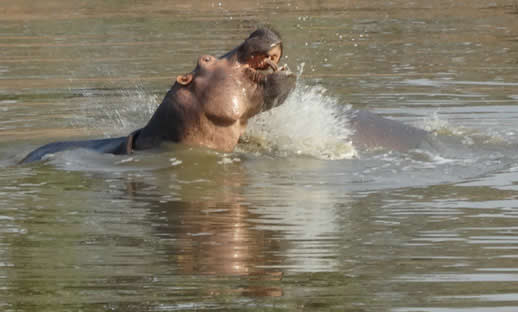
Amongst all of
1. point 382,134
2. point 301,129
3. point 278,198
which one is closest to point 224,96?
point 301,129

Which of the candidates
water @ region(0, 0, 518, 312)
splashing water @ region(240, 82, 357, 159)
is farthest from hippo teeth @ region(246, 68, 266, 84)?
splashing water @ region(240, 82, 357, 159)

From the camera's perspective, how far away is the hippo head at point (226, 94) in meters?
6.50

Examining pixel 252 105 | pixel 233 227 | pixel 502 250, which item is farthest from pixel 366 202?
pixel 252 105

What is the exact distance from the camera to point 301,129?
723cm

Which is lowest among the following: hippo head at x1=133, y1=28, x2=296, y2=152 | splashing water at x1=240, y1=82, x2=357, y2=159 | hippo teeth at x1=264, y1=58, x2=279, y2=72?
splashing water at x1=240, y1=82, x2=357, y2=159

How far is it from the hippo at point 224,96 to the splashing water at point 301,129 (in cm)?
35

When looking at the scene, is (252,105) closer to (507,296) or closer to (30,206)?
(30,206)

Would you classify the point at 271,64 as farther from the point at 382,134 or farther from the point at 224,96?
the point at 382,134

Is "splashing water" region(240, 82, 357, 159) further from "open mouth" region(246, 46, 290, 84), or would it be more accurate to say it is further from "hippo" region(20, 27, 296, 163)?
"open mouth" region(246, 46, 290, 84)

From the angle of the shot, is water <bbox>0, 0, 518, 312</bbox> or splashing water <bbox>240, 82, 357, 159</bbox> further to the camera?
splashing water <bbox>240, 82, 357, 159</bbox>

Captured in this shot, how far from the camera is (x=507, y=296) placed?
354 cm

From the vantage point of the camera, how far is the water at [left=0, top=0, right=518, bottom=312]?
3.73 m

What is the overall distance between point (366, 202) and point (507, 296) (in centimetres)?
176

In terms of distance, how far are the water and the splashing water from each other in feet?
0.04
